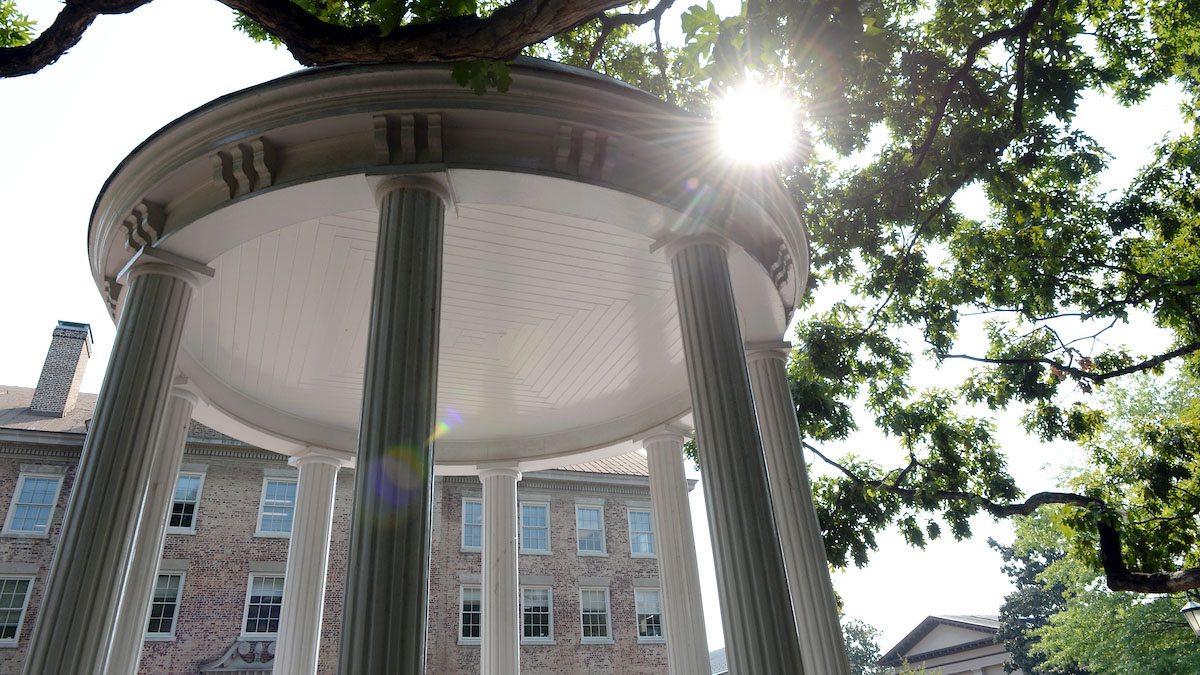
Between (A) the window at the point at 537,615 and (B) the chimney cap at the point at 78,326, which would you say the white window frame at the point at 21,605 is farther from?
(A) the window at the point at 537,615

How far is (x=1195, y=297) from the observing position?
1434 cm

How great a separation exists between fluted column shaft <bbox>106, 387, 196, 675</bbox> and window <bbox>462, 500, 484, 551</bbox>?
2252 centimetres

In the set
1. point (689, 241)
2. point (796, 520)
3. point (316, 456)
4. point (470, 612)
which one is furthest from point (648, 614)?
point (689, 241)

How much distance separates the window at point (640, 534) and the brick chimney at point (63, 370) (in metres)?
26.5

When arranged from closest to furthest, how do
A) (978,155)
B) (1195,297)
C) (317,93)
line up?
1. (317,93)
2. (978,155)
3. (1195,297)

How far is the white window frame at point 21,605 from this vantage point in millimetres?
25047

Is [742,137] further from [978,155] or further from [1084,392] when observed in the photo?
[1084,392]

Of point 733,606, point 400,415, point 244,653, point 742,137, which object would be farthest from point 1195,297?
point 244,653

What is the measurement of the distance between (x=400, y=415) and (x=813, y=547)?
19.2 feet

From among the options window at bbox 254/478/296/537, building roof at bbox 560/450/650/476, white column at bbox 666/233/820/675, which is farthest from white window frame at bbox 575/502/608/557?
white column at bbox 666/233/820/675

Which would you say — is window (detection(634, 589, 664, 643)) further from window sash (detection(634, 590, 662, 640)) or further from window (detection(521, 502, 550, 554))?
window (detection(521, 502, 550, 554))

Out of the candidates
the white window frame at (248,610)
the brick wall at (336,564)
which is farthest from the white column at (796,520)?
the white window frame at (248,610)

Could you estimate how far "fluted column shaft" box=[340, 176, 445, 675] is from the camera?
5160mm

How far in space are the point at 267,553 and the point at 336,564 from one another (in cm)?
279
